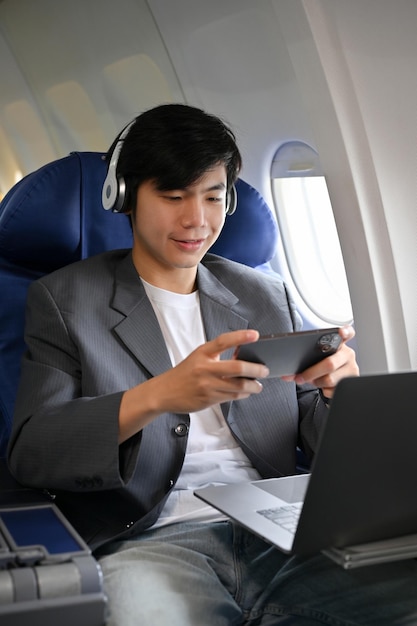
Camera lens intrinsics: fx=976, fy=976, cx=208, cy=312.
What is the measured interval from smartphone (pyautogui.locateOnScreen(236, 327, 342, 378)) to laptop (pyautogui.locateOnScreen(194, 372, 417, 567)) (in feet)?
0.76

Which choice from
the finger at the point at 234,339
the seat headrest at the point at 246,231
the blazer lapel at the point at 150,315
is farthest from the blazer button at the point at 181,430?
the seat headrest at the point at 246,231

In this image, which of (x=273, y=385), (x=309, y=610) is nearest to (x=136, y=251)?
(x=273, y=385)

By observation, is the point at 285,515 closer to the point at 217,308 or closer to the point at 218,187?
the point at 217,308

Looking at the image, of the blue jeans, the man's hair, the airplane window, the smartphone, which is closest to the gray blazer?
the blue jeans

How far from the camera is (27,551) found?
156 cm

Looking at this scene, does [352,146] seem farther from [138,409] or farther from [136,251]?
[138,409]

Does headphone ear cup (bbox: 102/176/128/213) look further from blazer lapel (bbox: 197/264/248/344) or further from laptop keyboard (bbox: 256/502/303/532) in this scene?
laptop keyboard (bbox: 256/502/303/532)

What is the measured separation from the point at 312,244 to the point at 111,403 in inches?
79.4

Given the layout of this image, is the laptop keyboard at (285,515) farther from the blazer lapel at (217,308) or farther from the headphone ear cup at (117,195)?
the headphone ear cup at (117,195)

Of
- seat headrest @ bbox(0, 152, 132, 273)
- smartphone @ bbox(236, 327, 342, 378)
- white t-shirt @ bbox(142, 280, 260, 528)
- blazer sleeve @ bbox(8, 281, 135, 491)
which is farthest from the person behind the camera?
seat headrest @ bbox(0, 152, 132, 273)

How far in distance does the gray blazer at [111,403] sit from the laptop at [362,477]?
0.43m

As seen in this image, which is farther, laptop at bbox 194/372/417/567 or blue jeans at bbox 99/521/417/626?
blue jeans at bbox 99/521/417/626

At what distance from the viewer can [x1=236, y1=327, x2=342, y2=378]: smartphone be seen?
1.69 m

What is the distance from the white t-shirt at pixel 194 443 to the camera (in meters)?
2.19
